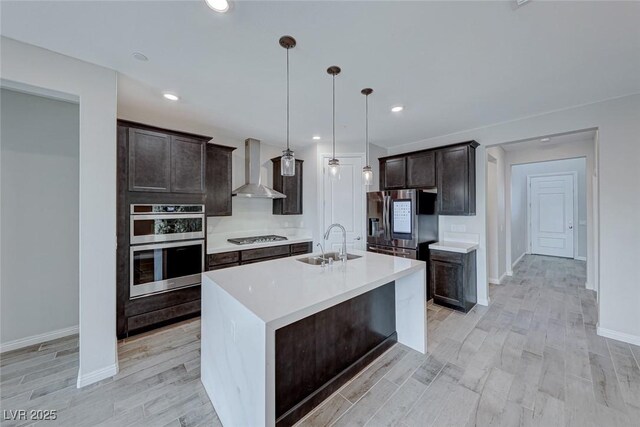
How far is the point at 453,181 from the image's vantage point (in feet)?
12.0

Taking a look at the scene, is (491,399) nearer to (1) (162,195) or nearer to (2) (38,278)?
(1) (162,195)

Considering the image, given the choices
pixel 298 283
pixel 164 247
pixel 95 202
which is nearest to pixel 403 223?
pixel 298 283

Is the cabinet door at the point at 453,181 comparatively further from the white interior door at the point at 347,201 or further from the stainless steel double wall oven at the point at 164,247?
the stainless steel double wall oven at the point at 164,247

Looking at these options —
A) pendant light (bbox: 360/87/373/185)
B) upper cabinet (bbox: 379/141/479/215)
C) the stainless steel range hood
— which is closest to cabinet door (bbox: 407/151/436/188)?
→ upper cabinet (bbox: 379/141/479/215)

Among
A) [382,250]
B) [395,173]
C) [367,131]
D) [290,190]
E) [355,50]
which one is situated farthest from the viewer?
[290,190]

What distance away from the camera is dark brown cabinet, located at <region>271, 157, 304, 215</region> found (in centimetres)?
449

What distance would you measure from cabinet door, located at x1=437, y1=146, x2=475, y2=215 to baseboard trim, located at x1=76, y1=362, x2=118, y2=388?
4351 millimetres

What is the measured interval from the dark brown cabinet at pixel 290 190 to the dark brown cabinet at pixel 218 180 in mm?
1047

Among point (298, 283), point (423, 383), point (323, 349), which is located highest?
point (298, 283)

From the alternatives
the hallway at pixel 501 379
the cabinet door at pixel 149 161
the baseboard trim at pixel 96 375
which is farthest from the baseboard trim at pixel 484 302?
the cabinet door at pixel 149 161

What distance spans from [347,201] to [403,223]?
109cm

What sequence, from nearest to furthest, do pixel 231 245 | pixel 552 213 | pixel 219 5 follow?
pixel 219 5, pixel 231 245, pixel 552 213

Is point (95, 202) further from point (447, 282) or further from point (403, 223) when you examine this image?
point (447, 282)

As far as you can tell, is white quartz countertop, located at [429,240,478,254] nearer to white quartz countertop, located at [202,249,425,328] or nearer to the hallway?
the hallway
